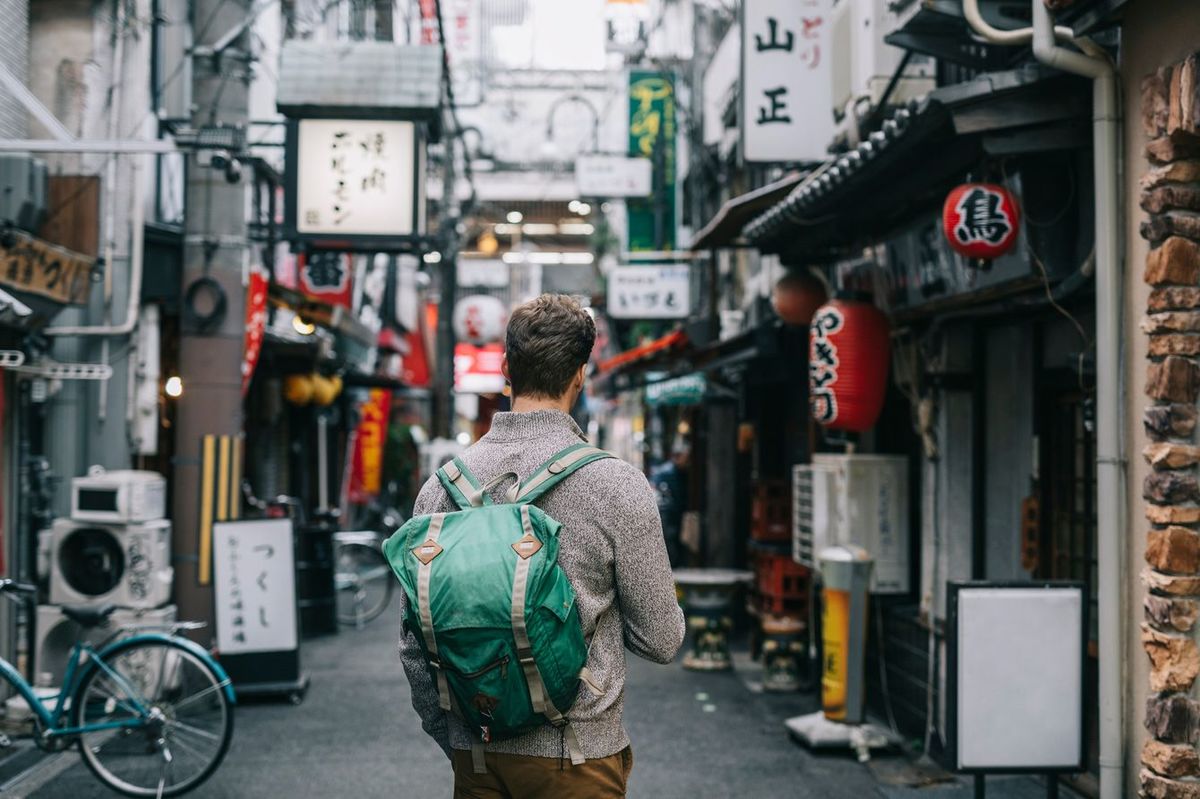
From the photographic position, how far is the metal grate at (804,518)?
10.1m

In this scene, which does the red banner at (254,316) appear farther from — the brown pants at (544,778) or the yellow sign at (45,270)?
the brown pants at (544,778)

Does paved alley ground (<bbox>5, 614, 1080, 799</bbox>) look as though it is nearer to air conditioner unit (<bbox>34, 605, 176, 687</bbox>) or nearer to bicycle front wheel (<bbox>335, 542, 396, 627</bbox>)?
air conditioner unit (<bbox>34, 605, 176, 687</bbox>)

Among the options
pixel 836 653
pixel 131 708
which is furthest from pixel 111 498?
pixel 836 653

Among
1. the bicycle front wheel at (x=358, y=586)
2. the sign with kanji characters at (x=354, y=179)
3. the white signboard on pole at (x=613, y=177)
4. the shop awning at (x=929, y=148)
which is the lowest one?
the bicycle front wheel at (x=358, y=586)

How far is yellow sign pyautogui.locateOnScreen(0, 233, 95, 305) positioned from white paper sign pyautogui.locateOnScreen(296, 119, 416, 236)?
2112 millimetres

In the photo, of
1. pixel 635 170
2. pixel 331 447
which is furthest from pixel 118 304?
pixel 331 447

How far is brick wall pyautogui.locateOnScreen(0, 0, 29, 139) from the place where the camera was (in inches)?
360

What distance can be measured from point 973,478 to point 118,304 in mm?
7284

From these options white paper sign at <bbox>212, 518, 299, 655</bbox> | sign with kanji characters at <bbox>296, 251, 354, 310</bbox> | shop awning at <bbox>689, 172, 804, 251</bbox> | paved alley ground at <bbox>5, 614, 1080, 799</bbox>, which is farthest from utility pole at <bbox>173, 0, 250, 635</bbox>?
sign with kanji characters at <bbox>296, 251, 354, 310</bbox>

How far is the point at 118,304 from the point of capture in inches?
391

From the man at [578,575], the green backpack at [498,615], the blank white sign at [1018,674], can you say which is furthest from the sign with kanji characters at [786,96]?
the green backpack at [498,615]

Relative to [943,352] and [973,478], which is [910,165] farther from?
[973,478]

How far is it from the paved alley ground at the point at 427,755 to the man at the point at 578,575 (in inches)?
194

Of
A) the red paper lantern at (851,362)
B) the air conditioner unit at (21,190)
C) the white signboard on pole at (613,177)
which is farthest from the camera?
the white signboard on pole at (613,177)
